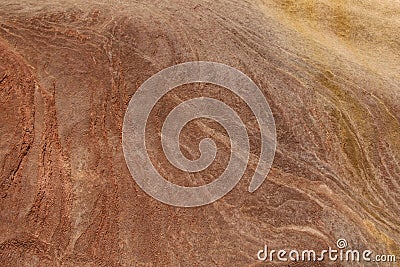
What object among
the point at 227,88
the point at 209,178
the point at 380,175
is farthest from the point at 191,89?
the point at 380,175

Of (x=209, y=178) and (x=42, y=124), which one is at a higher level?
(x=42, y=124)

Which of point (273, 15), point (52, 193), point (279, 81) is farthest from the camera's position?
point (273, 15)

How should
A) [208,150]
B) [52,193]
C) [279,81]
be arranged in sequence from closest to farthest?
[52,193] → [208,150] → [279,81]

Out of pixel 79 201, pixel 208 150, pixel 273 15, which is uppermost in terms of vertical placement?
pixel 273 15

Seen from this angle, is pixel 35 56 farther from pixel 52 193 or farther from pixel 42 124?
pixel 52 193

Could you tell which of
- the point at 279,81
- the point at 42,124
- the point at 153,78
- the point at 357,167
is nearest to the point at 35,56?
the point at 42,124

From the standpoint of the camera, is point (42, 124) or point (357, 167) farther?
point (357, 167)
